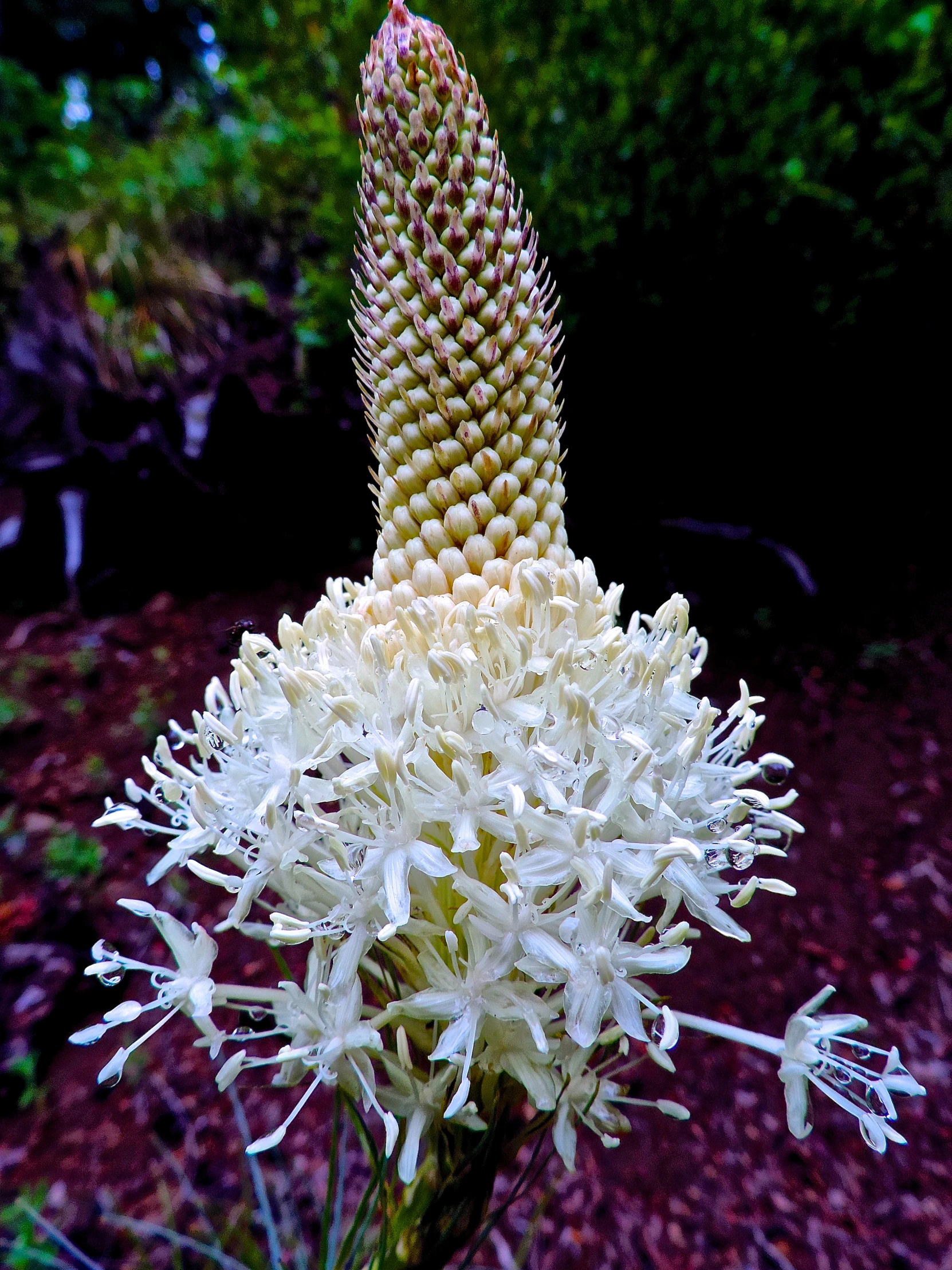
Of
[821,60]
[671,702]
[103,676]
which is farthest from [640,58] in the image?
[103,676]

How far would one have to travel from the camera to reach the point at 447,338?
38.4 inches

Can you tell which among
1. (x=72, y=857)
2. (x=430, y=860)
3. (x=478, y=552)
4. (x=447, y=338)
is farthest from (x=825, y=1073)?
(x=72, y=857)

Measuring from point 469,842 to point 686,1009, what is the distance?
5.94 ft

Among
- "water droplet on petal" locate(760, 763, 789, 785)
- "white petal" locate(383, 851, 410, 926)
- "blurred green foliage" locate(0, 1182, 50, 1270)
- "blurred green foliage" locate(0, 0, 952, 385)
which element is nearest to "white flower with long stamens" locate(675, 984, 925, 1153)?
"water droplet on petal" locate(760, 763, 789, 785)

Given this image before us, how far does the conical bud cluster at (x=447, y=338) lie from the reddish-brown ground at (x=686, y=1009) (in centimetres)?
137

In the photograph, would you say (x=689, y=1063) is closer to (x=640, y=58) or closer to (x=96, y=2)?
(x=640, y=58)

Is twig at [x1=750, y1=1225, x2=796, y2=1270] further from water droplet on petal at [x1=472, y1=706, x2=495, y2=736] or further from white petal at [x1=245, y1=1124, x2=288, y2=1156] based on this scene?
water droplet on petal at [x1=472, y1=706, x2=495, y2=736]

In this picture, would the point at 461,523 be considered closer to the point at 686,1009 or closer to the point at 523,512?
the point at 523,512

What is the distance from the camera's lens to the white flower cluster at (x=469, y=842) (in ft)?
2.63

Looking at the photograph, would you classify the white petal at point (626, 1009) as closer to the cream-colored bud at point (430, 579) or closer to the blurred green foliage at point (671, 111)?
the cream-colored bud at point (430, 579)

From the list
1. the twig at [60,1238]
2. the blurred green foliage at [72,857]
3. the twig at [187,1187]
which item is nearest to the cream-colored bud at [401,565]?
the twig at [60,1238]

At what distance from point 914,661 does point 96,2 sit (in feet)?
38.2

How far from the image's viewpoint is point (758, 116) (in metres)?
2.08

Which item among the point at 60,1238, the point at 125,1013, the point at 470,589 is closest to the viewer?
the point at 125,1013
